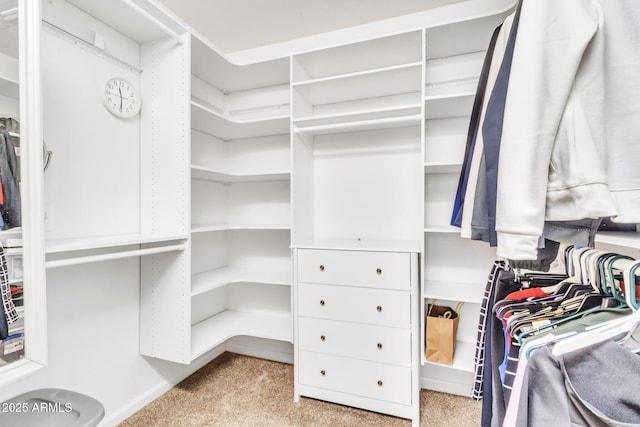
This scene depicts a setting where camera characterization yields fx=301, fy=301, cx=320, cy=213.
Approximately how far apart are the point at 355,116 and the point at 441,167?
25.2 inches

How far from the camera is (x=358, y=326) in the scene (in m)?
1.79

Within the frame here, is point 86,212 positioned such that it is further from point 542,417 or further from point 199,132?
point 542,417

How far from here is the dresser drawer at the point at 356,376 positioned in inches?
67.4

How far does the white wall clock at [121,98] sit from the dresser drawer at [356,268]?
131cm

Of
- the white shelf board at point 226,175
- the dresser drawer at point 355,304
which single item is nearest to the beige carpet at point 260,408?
the dresser drawer at point 355,304

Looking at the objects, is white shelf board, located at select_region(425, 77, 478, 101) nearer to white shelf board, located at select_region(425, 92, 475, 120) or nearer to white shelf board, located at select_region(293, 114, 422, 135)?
white shelf board, located at select_region(425, 92, 475, 120)

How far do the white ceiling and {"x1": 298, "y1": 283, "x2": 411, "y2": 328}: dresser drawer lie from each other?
182 centimetres

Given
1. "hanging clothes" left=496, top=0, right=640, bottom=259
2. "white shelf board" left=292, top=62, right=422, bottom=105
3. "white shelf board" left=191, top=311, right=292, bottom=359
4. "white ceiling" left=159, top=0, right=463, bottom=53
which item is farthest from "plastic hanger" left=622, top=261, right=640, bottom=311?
"white ceiling" left=159, top=0, right=463, bottom=53

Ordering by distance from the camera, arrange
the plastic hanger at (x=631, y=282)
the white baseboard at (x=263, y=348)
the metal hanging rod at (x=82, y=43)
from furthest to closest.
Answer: the white baseboard at (x=263, y=348) → the metal hanging rod at (x=82, y=43) → the plastic hanger at (x=631, y=282)

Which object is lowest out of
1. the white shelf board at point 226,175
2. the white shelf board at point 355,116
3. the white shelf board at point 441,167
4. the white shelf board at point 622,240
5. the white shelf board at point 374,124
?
the white shelf board at point 622,240

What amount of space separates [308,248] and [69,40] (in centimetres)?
164

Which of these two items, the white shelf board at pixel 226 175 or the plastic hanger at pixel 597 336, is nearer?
the plastic hanger at pixel 597 336

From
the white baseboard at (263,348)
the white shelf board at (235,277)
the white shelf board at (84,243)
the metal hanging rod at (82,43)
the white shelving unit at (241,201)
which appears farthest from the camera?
the white baseboard at (263,348)

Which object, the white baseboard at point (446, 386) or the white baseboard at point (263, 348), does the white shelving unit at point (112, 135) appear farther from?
the white baseboard at point (446, 386)
